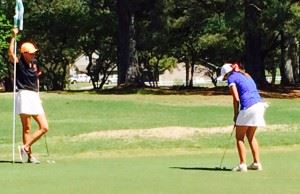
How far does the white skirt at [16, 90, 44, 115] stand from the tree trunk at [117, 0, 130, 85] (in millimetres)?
32587

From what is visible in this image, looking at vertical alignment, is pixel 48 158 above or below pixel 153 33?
below

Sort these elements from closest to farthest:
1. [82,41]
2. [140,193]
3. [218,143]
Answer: [140,193], [218,143], [82,41]

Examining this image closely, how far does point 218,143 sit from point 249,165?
540 cm

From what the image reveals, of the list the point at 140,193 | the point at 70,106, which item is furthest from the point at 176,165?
the point at 70,106

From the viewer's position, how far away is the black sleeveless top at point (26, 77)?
1340cm

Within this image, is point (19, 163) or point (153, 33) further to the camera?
point (153, 33)

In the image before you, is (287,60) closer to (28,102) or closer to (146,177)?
(28,102)

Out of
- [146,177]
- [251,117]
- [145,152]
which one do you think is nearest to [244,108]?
[251,117]

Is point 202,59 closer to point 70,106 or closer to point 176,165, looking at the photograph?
point 70,106

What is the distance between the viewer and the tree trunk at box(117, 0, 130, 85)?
1805 inches

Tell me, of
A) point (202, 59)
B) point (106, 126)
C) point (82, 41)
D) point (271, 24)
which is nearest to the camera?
point (106, 126)

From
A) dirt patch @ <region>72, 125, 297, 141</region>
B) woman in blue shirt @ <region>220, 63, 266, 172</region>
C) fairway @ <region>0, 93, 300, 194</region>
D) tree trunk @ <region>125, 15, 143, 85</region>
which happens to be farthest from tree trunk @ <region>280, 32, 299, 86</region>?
woman in blue shirt @ <region>220, 63, 266, 172</region>

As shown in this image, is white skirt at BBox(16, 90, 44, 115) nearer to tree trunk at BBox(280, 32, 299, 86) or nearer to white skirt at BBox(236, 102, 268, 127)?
white skirt at BBox(236, 102, 268, 127)

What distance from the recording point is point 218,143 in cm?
1847
